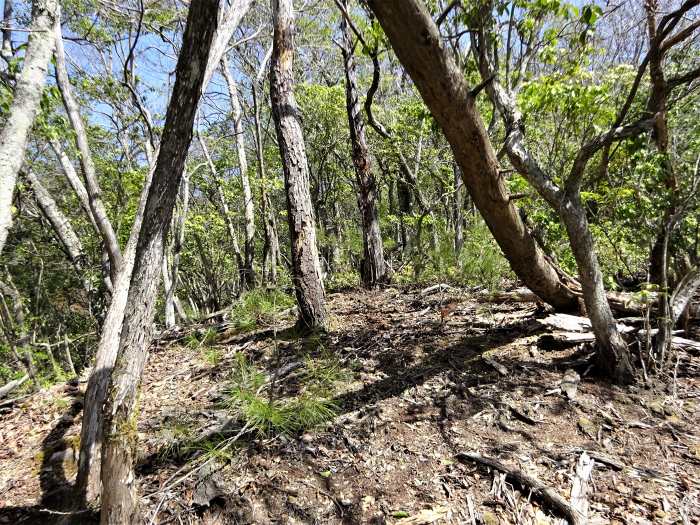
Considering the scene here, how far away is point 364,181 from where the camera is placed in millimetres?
6348

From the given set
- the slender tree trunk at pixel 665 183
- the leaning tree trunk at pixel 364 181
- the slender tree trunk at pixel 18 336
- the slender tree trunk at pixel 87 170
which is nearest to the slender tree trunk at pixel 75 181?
the slender tree trunk at pixel 87 170

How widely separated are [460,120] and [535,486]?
6.97 ft

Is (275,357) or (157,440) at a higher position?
(275,357)

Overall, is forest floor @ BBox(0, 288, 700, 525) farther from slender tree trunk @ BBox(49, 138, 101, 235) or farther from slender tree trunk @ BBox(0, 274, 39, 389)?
slender tree trunk @ BBox(49, 138, 101, 235)

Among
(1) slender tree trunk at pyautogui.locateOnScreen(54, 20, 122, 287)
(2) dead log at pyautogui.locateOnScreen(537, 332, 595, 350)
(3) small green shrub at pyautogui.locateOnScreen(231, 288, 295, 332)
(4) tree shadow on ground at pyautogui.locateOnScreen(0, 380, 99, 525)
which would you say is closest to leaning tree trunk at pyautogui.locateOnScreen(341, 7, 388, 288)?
(3) small green shrub at pyautogui.locateOnScreen(231, 288, 295, 332)

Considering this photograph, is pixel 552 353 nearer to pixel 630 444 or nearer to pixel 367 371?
pixel 630 444

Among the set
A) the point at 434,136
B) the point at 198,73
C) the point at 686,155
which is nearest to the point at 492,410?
the point at 198,73

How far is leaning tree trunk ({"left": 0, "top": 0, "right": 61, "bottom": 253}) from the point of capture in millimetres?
2049

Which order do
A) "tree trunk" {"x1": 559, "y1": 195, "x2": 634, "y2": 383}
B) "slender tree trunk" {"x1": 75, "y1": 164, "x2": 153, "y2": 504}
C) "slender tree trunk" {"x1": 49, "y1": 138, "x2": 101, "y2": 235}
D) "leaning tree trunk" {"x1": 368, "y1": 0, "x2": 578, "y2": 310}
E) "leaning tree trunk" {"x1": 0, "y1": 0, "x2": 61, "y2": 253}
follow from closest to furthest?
"leaning tree trunk" {"x1": 368, "y1": 0, "x2": 578, "y2": 310} < "leaning tree trunk" {"x1": 0, "y1": 0, "x2": 61, "y2": 253} < "slender tree trunk" {"x1": 75, "y1": 164, "x2": 153, "y2": 504} < "tree trunk" {"x1": 559, "y1": 195, "x2": 634, "y2": 383} < "slender tree trunk" {"x1": 49, "y1": 138, "x2": 101, "y2": 235}

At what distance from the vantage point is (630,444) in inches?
87.3

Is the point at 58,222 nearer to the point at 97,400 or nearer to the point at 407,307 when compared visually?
the point at 97,400

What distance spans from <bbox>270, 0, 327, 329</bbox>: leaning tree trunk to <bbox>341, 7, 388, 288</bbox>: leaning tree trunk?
219cm

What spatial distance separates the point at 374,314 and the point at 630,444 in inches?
113

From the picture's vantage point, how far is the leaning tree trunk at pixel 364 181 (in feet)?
20.5
